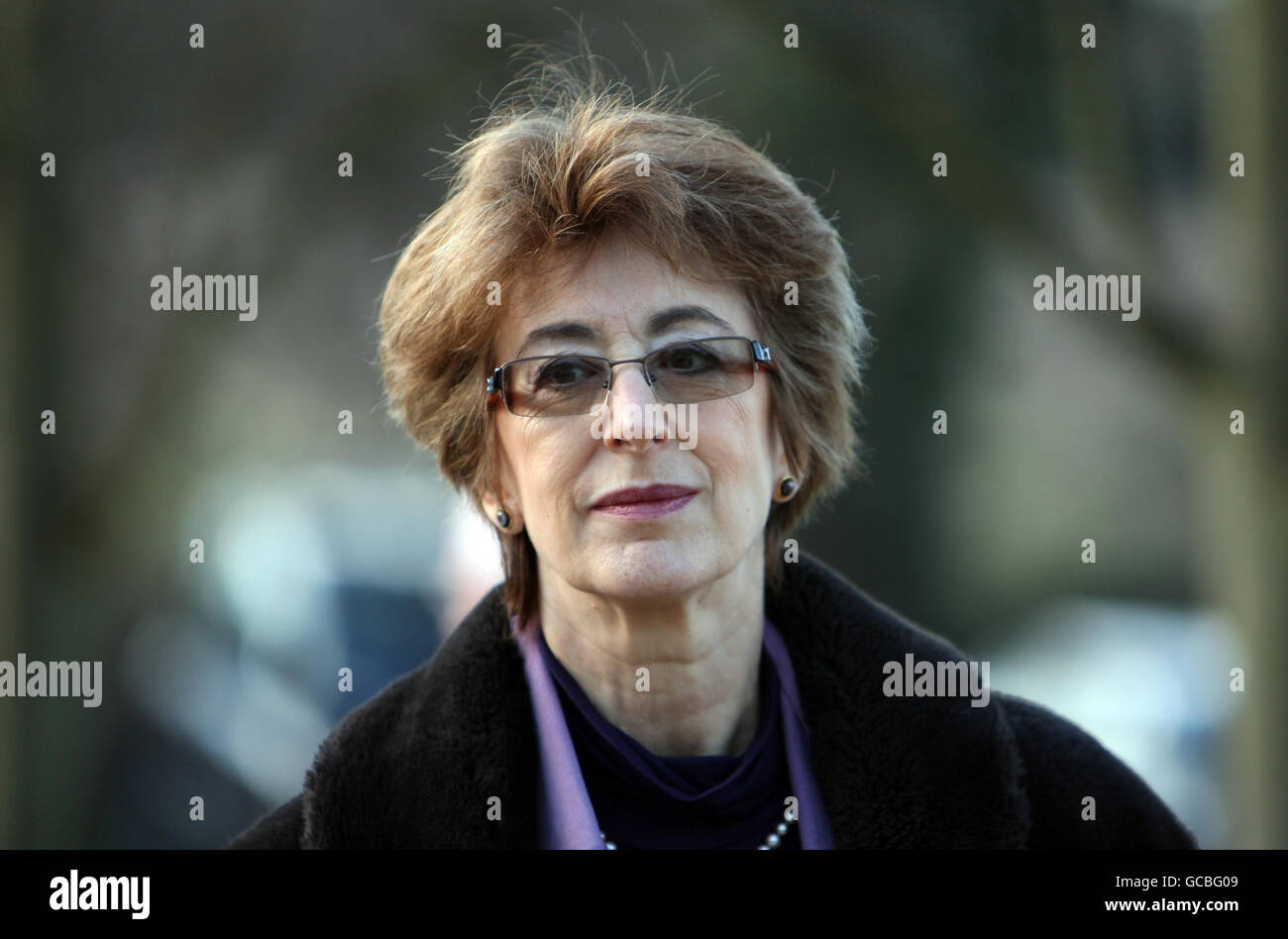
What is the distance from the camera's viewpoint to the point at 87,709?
4.43 metres

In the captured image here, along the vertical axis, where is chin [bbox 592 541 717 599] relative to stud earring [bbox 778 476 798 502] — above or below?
below

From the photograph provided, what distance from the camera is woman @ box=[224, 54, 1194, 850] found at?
224 cm

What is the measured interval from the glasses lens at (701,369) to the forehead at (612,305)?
27 millimetres

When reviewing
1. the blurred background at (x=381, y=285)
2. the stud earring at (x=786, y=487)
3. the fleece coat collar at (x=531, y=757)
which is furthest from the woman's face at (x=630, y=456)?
the blurred background at (x=381, y=285)

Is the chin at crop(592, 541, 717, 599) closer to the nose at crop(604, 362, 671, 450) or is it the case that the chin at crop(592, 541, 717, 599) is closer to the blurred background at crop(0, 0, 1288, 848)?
the nose at crop(604, 362, 671, 450)

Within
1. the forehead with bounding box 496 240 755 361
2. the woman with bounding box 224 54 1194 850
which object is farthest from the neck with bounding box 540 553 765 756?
the forehead with bounding box 496 240 755 361

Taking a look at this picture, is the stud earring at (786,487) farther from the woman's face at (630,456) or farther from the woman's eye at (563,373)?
the woman's eye at (563,373)

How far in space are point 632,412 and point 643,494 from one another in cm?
14

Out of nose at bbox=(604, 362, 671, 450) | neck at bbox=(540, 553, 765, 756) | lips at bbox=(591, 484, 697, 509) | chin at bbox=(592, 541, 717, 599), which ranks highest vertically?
nose at bbox=(604, 362, 671, 450)

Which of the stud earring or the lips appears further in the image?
the stud earring

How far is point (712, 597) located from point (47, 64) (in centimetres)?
315

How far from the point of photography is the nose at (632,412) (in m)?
2.19

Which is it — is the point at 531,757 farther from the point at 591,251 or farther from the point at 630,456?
the point at 591,251
